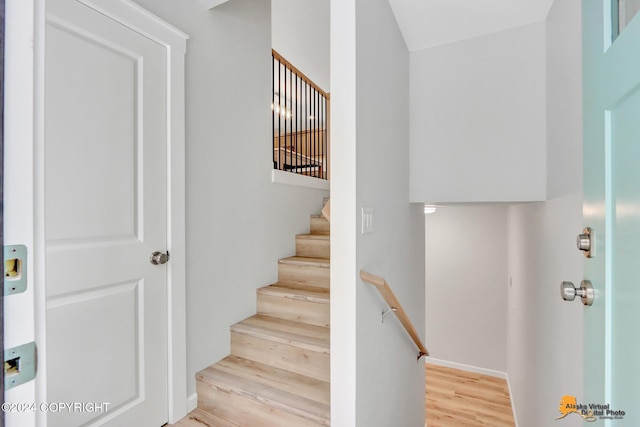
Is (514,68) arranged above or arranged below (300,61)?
below

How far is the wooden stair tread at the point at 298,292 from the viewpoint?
6.83 ft

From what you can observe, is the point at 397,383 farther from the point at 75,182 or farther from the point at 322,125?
the point at 322,125

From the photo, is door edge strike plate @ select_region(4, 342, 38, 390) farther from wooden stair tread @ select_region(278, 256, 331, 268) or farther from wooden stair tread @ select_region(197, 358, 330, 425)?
wooden stair tread @ select_region(278, 256, 331, 268)

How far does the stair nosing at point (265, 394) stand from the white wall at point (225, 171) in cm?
13

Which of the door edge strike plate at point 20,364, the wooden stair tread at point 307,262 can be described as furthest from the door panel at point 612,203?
the wooden stair tread at point 307,262

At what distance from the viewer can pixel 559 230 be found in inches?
57.9

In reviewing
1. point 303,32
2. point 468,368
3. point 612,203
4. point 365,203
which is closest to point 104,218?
point 365,203

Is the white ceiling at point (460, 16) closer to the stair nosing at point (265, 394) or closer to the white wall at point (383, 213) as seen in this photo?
the white wall at point (383, 213)

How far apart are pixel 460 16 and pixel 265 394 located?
2477 millimetres

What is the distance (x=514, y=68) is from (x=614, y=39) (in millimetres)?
1337

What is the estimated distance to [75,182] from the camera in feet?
4.06

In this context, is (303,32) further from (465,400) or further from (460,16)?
(465,400)

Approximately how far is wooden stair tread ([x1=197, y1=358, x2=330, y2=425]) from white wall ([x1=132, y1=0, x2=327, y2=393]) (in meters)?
0.12

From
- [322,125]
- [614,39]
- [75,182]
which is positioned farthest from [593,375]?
[322,125]
